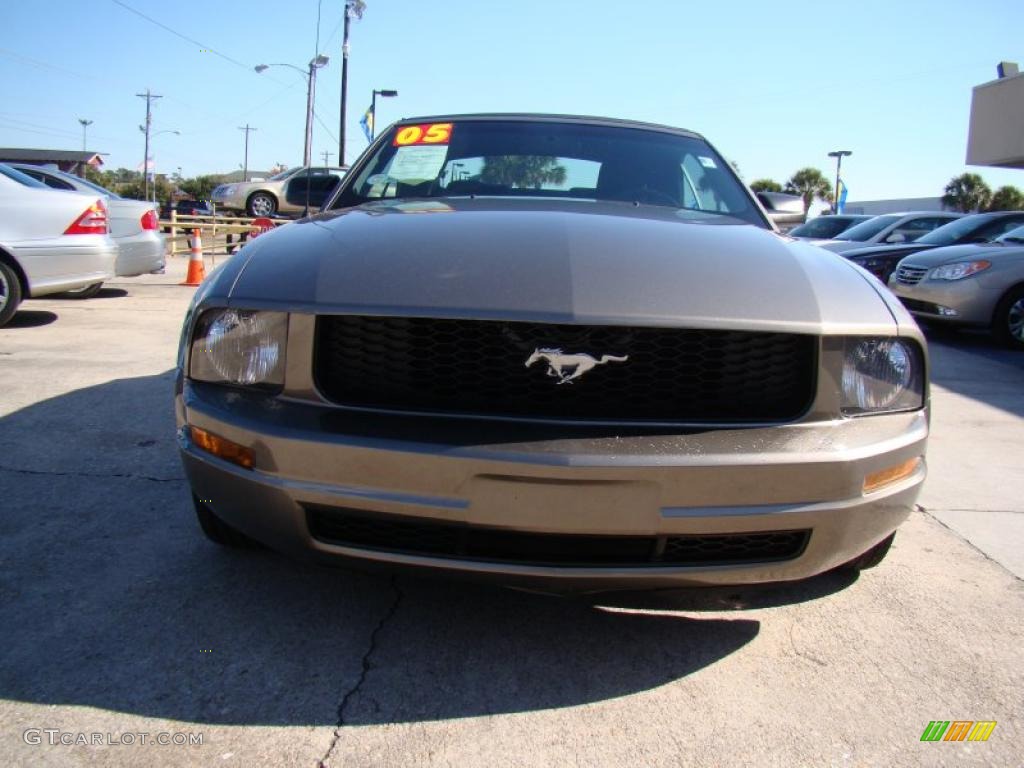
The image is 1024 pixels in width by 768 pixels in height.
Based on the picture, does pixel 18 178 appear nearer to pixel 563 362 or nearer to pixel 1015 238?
pixel 563 362

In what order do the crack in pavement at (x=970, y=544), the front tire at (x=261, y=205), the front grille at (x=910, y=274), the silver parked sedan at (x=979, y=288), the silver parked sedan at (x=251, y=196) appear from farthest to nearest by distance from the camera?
the front tire at (x=261, y=205)
the silver parked sedan at (x=251, y=196)
the front grille at (x=910, y=274)
the silver parked sedan at (x=979, y=288)
the crack in pavement at (x=970, y=544)

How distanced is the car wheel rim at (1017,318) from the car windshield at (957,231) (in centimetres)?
219

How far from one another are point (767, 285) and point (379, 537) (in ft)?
3.58

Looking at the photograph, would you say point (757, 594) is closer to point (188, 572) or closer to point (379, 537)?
point (379, 537)

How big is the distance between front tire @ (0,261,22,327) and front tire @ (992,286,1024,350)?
901cm

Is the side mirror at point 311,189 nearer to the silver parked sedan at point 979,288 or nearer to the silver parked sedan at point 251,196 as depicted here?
the silver parked sedan at point 979,288

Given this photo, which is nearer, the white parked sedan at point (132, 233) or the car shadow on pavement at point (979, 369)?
the car shadow on pavement at point (979, 369)

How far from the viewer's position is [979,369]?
6941 mm

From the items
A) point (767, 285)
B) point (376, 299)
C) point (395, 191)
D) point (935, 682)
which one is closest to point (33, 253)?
point (395, 191)

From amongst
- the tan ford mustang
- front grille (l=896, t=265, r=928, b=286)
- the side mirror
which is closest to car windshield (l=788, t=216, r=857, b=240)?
front grille (l=896, t=265, r=928, b=286)

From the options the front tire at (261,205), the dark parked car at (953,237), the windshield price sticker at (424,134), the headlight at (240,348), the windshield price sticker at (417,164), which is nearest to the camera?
the headlight at (240,348)

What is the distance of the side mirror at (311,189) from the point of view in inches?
133

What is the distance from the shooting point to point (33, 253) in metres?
6.80

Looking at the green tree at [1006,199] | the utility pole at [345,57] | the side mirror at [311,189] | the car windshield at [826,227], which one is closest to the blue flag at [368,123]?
the utility pole at [345,57]
